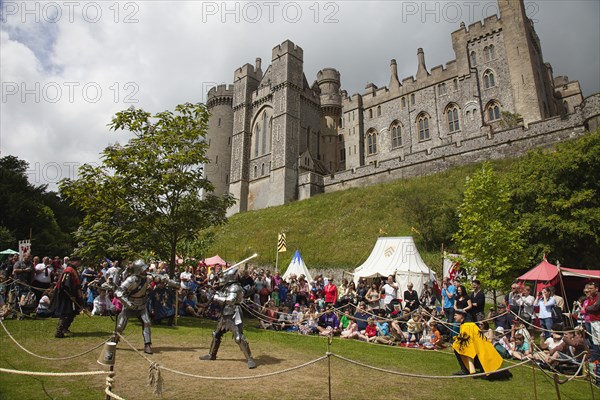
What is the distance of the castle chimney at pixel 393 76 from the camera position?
51162mm

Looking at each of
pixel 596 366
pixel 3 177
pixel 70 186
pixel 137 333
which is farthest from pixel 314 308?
pixel 3 177

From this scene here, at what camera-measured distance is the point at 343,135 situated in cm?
5581

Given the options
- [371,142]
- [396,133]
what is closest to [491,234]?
[396,133]

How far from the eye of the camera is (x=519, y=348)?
35.0ft

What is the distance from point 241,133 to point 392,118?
2141 cm

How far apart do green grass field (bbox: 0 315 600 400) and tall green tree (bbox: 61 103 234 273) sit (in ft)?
10.6

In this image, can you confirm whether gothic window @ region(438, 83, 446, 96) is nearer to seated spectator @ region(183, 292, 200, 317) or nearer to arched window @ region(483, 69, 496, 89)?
arched window @ region(483, 69, 496, 89)

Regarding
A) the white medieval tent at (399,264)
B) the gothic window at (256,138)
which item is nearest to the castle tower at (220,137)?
the gothic window at (256,138)

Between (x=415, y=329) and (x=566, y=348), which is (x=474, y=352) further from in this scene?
(x=415, y=329)

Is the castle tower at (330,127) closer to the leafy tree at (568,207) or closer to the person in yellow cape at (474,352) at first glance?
the leafy tree at (568,207)

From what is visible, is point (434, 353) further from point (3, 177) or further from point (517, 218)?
point (3, 177)

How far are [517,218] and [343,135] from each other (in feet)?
129

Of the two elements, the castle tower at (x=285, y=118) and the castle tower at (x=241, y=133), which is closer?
the castle tower at (x=285, y=118)

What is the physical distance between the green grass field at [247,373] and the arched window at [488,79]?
126 ft
